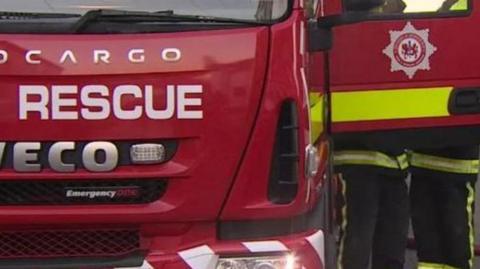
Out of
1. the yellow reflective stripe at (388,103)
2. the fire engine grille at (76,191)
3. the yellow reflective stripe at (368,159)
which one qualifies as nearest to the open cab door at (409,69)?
the yellow reflective stripe at (388,103)

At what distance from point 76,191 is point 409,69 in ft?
5.73

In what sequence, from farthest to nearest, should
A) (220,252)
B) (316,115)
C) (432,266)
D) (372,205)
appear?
(432,266) < (372,205) < (316,115) < (220,252)

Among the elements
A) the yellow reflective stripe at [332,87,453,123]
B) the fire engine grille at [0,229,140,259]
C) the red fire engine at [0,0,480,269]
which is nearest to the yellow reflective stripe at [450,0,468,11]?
the yellow reflective stripe at [332,87,453,123]

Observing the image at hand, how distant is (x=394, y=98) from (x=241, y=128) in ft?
4.30

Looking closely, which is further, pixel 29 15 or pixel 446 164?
pixel 446 164

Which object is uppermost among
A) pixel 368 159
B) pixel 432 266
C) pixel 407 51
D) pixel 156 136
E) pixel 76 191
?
pixel 407 51

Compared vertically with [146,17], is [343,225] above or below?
below

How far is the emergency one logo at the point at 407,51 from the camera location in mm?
4066

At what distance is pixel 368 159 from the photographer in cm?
439

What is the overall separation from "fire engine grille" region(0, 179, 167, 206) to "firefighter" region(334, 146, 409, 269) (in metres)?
1.62

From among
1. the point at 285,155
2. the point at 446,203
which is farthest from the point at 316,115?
the point at 446,203

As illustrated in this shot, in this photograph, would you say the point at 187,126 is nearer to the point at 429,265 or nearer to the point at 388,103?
the point at 388,103

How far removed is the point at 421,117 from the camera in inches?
164

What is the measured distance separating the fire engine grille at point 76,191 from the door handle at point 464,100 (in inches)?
66.1
